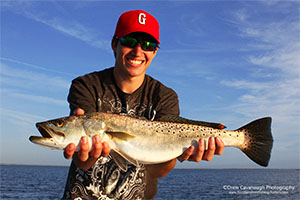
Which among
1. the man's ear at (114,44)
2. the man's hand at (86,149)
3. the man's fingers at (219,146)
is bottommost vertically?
the man's hand at (86,149)

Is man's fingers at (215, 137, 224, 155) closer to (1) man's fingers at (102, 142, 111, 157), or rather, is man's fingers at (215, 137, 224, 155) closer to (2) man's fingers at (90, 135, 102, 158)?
(1) man's fingers at (102, 142, 111, 157)

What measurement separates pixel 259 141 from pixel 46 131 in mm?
4038

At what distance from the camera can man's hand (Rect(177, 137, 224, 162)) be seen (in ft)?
18.7

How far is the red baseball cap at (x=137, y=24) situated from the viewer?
6.27 m

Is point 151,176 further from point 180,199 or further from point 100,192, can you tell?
point 180,199

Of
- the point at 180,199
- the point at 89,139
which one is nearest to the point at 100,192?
the point at 89,139

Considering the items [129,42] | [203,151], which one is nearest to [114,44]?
[129,42]

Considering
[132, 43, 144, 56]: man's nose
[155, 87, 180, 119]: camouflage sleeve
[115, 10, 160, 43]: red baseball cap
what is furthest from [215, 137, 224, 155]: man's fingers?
[115, 10, 160, 43]: red baseball cap

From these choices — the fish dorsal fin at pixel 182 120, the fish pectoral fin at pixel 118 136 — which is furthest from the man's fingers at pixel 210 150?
the fish pectoral fin at pixel 118 136

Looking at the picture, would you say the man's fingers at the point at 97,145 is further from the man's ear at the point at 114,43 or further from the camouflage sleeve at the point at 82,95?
the man's ear at the point at 114,43

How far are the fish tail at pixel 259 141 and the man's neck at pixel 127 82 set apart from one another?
7.68 feet

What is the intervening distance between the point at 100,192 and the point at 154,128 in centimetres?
190

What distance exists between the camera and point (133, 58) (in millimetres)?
6258

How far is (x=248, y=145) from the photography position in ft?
19.5
